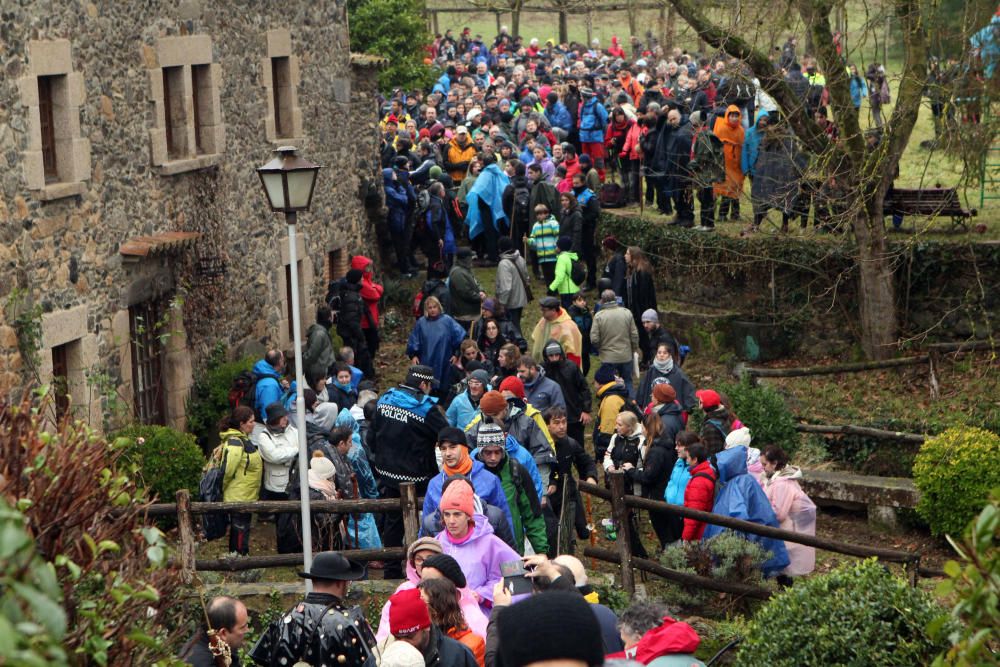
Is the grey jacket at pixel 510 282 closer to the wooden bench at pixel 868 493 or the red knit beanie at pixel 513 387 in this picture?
the wooden bench at pixel 868 493

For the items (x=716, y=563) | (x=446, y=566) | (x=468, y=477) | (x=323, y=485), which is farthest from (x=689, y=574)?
(x=446, y=566)

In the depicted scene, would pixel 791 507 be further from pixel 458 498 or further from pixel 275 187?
pixel 275 187

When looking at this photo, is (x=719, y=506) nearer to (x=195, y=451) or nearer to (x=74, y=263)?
(x=195, y=451)

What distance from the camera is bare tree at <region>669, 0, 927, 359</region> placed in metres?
18.5

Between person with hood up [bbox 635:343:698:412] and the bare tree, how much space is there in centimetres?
407

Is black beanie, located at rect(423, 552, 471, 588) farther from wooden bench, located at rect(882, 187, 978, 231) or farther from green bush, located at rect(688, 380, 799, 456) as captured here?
wooden bench, located at rect(882, 187, 978, 231)

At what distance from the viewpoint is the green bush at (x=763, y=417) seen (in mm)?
16594

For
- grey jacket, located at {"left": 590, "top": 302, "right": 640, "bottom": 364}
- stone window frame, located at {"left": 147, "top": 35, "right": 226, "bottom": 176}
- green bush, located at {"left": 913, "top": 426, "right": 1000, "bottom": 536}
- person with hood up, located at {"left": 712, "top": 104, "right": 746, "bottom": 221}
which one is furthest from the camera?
person with hood up, located at {"left": 712, "top": 104, "right": 746, "bottom": 221}

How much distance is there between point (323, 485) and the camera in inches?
490

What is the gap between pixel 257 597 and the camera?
38.2 feet

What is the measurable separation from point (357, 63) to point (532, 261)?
4353 mm

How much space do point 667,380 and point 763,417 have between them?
63.2 inches

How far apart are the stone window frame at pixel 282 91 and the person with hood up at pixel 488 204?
3.55 meters

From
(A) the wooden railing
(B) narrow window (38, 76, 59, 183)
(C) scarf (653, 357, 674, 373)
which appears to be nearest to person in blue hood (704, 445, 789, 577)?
(A) the wooden railing
